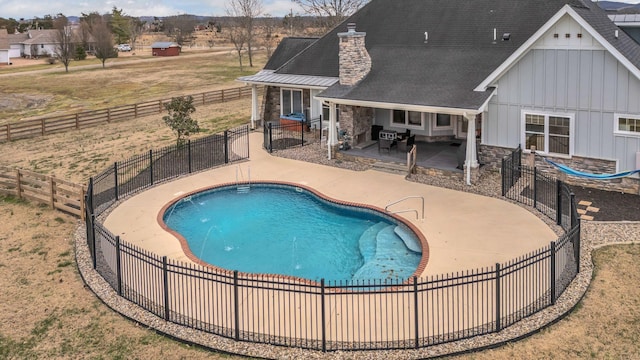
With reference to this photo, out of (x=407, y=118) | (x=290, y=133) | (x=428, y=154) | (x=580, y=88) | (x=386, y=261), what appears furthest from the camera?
(x=290, y=133)

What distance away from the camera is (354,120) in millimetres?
26938

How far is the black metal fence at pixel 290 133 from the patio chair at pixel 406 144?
617 cm

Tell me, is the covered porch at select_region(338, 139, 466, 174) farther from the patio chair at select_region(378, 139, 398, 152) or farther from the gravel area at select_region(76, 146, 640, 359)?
the gravel area at select_region(76, 146, 640, 359)

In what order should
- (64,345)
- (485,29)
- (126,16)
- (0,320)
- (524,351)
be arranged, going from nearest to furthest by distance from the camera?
1. (524,351)
2. (64,345)
3. (0,320)
4. (485,29)
5. (126,16)

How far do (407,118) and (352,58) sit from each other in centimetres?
417

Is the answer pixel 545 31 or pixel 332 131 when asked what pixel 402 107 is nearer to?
pixel 332 131

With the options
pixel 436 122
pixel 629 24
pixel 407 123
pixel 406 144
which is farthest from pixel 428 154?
pixel 629 24

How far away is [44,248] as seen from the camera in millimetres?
16781

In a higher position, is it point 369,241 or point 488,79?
point 488,79

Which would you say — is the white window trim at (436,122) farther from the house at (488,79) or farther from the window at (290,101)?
the window at (290,101)

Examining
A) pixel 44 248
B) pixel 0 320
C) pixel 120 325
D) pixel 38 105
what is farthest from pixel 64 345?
pixel 38 105

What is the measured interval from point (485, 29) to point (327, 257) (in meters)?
16.2

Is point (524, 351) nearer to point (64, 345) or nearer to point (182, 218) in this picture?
point (64, 345)

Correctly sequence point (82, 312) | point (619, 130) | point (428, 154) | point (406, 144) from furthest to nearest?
point (406, 144) < point (428, 154) < point (619, 130) < point (82, 312)
